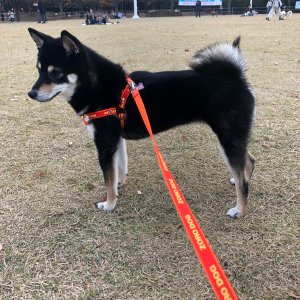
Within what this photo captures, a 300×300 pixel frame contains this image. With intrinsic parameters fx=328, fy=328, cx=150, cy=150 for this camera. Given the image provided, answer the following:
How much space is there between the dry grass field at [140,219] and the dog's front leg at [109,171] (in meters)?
0.10

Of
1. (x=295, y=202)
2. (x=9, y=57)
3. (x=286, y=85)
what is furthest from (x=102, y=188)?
(x=9, y=57)

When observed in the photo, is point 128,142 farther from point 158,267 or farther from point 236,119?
point 158,267

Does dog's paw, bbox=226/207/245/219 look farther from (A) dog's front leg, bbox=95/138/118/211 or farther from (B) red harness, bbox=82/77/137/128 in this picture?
(B) red harness, bbox=82/77/137/128

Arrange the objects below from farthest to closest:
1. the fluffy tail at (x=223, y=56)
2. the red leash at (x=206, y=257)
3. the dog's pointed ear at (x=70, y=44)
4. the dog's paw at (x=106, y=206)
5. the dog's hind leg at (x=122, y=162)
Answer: the dog's hind leg at (x=122, y=162)
the dog's paw at (x=106, y=206)
the fluffy tail at (x=223, y=56)
the dog's pointed ear at (x=70, y=44)
the red leash at (x=206, y=257)

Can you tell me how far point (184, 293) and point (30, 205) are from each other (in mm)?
1725

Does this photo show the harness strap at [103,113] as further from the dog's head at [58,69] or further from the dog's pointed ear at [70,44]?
the dog's pointed ear at [70,44]


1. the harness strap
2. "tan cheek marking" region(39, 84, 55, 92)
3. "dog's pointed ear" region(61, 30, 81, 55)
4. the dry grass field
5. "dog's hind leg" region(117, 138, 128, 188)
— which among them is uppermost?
"dog's pointed ear" region(61, 30, 81, 55)

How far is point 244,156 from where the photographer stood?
8.96ft

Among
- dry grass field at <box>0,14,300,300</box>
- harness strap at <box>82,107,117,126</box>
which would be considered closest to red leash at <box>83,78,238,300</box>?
dry grass field at <box>0,14,300,300</box>

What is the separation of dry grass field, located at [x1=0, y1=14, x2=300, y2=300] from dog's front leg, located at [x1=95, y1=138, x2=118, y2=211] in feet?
0.33

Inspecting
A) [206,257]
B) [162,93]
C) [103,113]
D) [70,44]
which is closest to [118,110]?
[103,113]

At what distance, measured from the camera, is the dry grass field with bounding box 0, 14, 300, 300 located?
2207mm

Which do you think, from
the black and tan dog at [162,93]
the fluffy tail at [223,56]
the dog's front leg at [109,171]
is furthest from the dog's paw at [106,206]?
the fluffy tail at [223,56]

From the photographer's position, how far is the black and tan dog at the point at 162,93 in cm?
266
